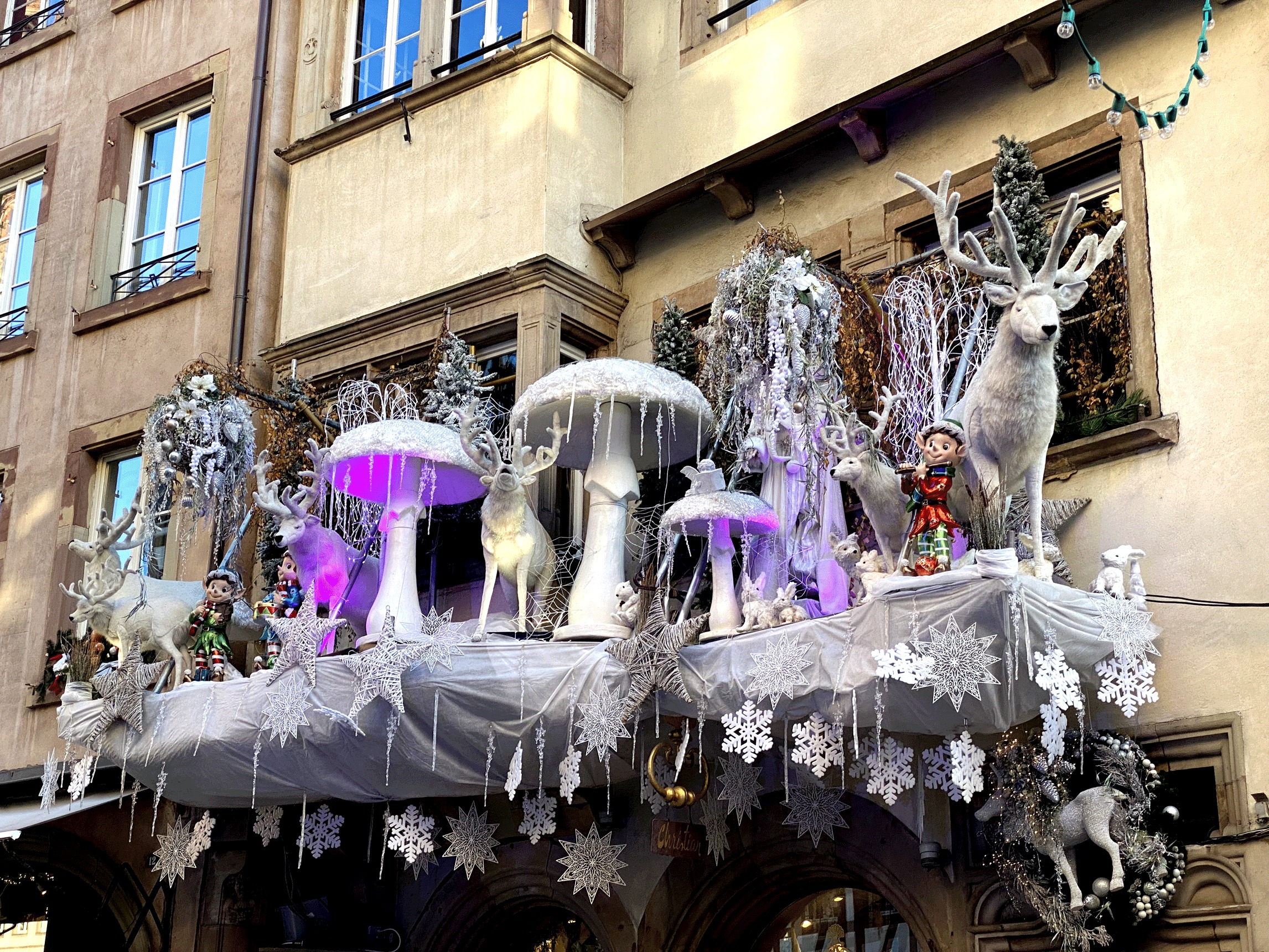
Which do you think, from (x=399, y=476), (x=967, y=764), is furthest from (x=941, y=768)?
(x=399, y=476)

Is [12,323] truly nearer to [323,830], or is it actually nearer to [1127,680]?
[323,830]

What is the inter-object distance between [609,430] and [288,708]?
257 cm

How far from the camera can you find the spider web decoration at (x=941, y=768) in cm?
962

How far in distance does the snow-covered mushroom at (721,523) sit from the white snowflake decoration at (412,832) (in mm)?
2562

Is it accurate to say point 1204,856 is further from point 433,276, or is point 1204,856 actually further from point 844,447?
point 433,276

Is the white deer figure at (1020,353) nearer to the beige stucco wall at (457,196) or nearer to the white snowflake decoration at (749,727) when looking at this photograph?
the white snowflake decoration at (749,727)

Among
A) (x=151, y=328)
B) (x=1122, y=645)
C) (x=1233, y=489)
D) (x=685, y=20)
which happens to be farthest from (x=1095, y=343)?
(x=151, y=328)

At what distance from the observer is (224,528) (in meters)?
13.4

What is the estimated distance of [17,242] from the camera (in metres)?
18.2

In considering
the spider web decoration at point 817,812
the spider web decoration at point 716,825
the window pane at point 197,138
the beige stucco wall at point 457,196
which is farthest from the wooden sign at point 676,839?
the window pane at point 197,138

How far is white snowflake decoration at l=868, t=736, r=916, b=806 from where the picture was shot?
9266mm

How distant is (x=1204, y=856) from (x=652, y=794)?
10.5 feet

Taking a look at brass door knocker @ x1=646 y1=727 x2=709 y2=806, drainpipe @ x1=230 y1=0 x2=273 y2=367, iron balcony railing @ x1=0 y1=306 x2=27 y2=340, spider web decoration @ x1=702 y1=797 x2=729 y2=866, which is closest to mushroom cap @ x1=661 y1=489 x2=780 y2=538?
brass door knocker @ x1=646 y1=727 x2=709 y2=806

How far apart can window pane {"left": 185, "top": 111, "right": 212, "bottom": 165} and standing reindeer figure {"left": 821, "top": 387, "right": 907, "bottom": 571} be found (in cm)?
909
